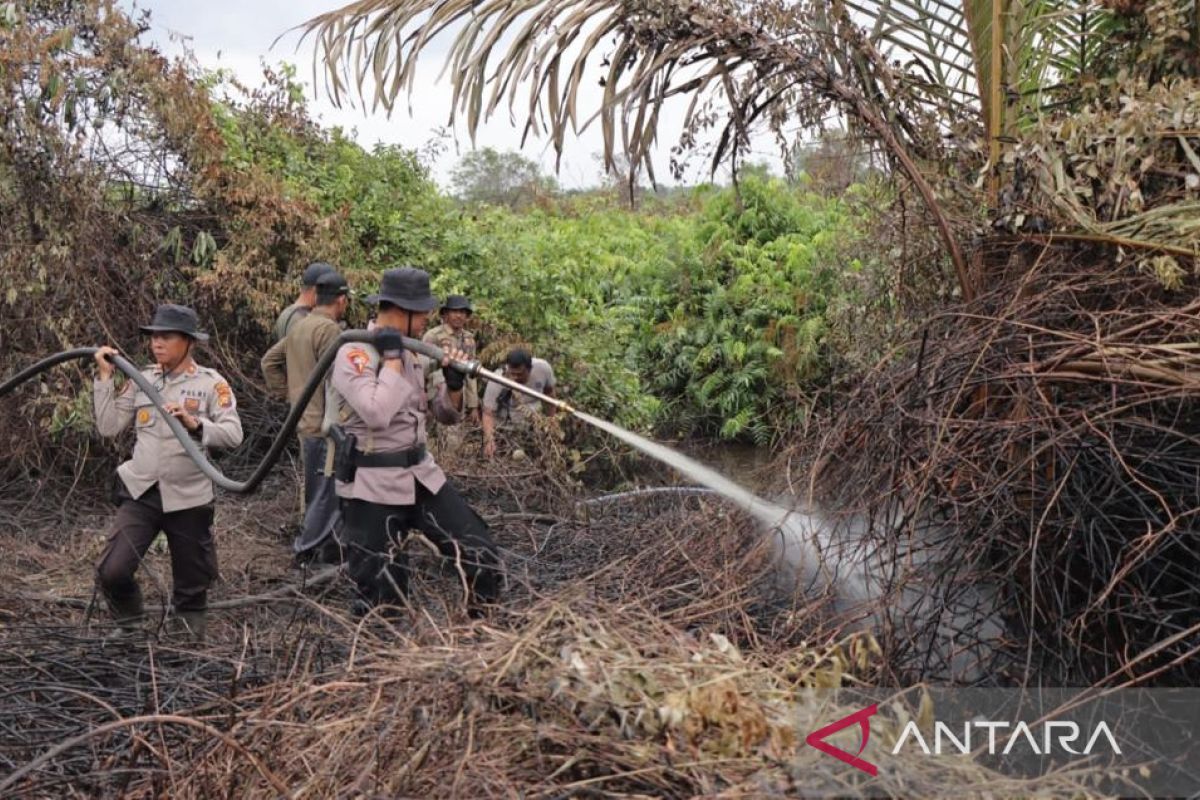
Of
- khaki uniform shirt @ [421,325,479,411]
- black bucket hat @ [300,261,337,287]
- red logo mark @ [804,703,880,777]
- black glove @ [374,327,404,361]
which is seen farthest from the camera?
khaki uniform shirt @ [421,325,479,411]

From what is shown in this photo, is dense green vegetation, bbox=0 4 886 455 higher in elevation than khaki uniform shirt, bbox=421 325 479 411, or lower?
higher

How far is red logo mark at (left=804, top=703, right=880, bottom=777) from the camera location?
3041 mm

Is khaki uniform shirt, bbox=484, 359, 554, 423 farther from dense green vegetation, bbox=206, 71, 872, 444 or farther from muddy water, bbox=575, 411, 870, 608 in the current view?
muddy water, bbox=575, 411, 870, 608

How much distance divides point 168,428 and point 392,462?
1.13 m

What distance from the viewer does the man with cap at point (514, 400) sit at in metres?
8.73

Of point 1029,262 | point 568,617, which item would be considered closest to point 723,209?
point 1029,262

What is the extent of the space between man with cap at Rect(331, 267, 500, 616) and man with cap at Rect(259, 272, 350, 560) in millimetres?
1617

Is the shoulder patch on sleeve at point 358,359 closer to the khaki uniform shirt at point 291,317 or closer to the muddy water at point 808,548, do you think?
the muddy water at point 808,548

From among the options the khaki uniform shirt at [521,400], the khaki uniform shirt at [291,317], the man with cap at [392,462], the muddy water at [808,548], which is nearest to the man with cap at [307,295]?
the khaki uniform shirt at [291,317]

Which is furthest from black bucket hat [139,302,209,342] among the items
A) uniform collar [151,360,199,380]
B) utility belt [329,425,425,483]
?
→ utility belt [329,425,425,483]

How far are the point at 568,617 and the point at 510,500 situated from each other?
16.4 ft

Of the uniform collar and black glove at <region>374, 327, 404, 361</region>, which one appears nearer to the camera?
black glove at <region>374, 327, 404, 361</region>

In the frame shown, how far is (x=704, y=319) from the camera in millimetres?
13945

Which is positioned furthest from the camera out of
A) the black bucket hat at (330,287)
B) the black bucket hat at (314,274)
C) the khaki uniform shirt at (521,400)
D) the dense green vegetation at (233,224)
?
the dense green vegetation at (233,224)
